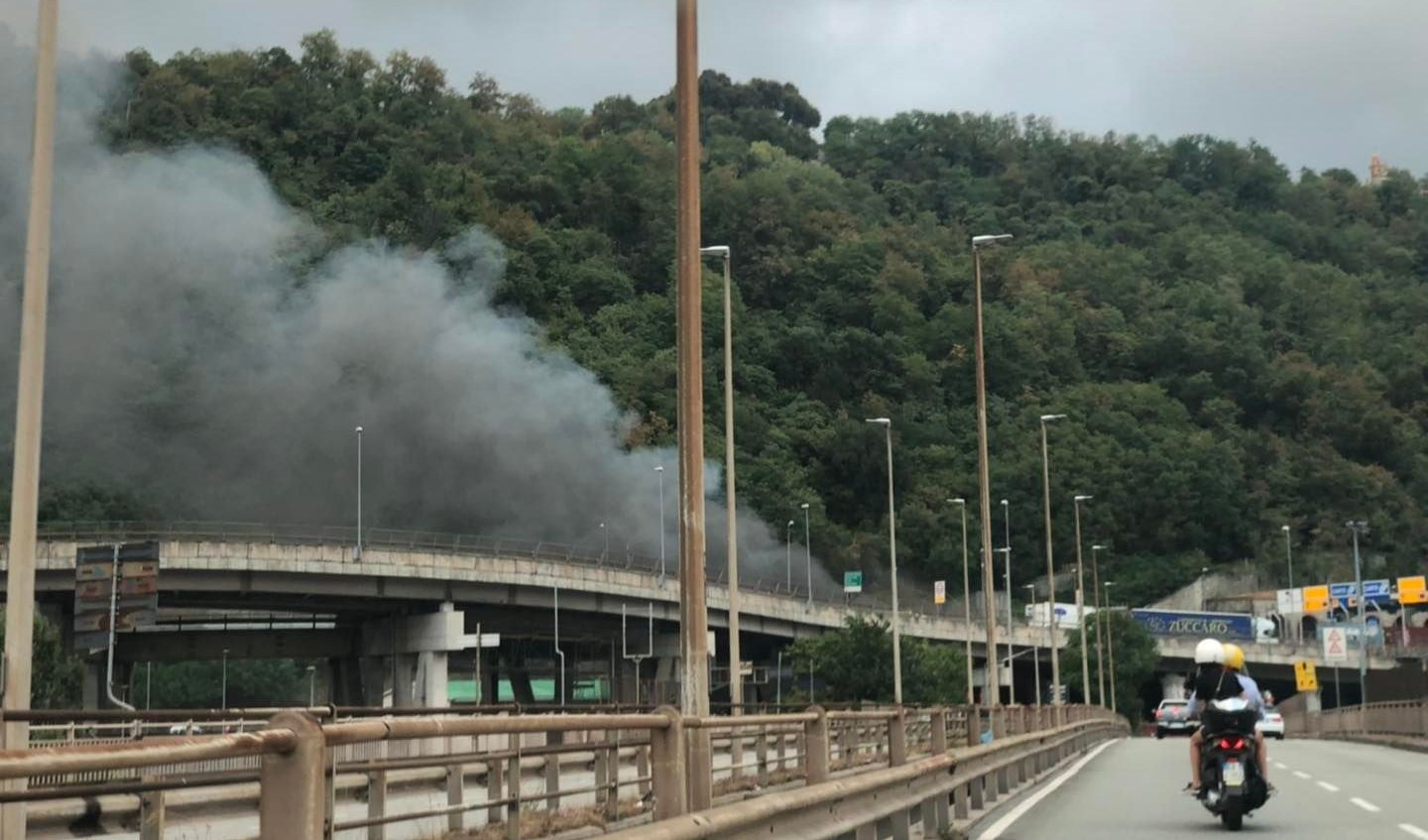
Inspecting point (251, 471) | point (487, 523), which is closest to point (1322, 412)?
point (487, 523)

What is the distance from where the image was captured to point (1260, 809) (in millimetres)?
20531

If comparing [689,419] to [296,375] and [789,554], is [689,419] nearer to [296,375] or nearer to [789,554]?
[296,375]

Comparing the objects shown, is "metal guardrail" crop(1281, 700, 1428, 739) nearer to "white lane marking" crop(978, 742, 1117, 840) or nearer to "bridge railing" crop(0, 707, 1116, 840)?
"white lane marking" crop(978, 742, 1117, 840)

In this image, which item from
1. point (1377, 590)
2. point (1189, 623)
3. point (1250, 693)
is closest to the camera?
point (1250, 693)

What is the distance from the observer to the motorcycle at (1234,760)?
17.4m

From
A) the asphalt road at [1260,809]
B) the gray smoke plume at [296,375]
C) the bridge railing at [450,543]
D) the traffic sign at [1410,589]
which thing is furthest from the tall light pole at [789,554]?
the asphalt road at [1260,809]

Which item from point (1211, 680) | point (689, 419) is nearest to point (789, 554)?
point (1211, 680)

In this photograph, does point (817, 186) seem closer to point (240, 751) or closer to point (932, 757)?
point (932, 757)

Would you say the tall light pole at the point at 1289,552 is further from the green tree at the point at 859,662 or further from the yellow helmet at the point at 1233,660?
the yellow helmet at the point at 1233,660

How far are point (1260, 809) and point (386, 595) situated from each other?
62537 millimetres

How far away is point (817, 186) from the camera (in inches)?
6786

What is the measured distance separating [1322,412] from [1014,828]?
15774 cm

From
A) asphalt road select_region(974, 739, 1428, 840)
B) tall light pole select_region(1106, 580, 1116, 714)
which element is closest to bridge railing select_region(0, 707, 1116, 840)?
asphalt road select_region(974, 739, 1428, 840)

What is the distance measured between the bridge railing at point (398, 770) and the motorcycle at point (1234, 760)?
2704 mm
